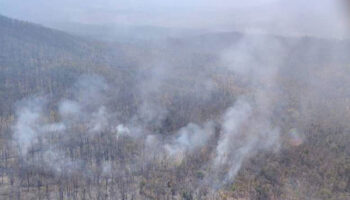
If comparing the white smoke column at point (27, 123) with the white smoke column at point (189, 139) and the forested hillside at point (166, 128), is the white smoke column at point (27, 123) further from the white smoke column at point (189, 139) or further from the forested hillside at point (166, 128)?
the white smoke column at point (189, 139)

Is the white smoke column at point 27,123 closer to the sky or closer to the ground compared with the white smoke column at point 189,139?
closer to the ground

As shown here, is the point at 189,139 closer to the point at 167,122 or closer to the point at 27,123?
the point at 167,122

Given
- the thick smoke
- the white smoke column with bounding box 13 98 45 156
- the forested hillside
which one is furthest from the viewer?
the white smoke column with bounding box 13 98 45 156

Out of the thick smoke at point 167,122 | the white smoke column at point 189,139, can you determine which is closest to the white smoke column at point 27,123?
the thick smoke at point 167,122

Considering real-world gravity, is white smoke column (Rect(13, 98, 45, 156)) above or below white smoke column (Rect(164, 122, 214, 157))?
below

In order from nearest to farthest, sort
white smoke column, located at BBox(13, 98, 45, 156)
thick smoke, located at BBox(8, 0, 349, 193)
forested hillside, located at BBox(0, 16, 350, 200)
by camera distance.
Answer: forested hillside, located at BBox(0, 16, 350, 200) < thick smoke, located at BBox(8, 0, 349, 193) < white smoke column, located at BBox(13, 98, 45, 156)

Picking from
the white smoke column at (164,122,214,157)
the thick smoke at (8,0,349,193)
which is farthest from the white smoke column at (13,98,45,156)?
the white smoke column at (164,122,214,157)

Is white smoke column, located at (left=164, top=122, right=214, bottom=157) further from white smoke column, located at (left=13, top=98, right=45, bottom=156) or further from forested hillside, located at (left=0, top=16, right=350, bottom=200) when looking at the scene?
white smoke column, located at (left=13, top=98, right=45, bottom=156)

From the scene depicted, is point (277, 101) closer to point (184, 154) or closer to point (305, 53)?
point (184, 154)

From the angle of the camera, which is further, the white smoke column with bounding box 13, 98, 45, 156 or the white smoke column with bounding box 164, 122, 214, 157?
the white smoke column with bounding box 13, 98, 45, 156

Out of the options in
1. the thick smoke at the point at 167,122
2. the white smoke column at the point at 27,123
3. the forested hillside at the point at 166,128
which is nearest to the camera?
the forested hillside at the point at 166,128
